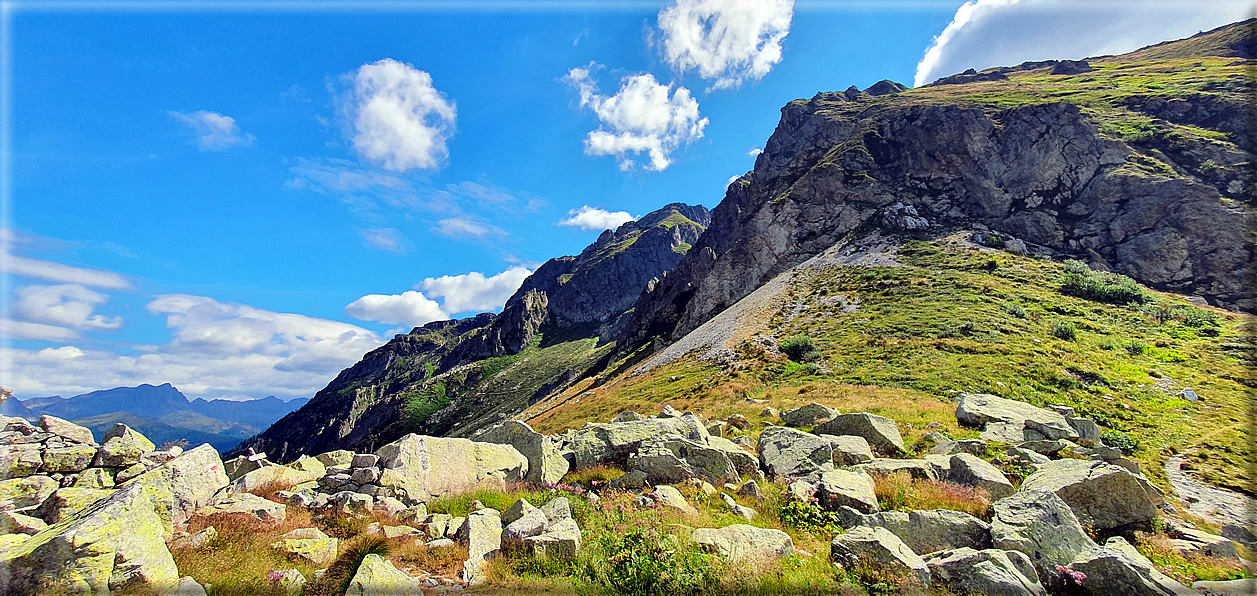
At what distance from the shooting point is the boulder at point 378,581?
6145 mm

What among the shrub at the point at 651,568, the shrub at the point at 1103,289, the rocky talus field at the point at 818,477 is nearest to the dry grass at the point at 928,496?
the rocky talus field at the point at 818,477

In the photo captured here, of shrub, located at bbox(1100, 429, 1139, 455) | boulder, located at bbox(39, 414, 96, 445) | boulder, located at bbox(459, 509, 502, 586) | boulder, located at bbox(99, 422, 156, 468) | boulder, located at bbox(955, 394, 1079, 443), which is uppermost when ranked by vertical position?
boulder, located at bbox(39, 414, 96, 445)

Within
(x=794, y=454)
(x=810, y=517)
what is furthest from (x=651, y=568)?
(x=794, y=454)

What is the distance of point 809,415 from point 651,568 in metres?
14.1

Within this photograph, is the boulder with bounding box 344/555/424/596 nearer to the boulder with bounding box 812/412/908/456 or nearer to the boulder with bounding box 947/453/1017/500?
the boulder with bounding box 947/453/1017/500

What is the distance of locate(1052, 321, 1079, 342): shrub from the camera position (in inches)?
1463

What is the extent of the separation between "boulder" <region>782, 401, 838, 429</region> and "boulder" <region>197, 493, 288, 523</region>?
1742cm

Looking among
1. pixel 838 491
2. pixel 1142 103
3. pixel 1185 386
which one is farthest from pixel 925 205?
pixel 838 491

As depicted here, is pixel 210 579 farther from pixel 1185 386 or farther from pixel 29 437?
pixel 1185 386

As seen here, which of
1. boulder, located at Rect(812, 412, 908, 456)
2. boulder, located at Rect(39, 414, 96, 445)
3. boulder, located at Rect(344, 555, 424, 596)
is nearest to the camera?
boulder, located at Rect(344, 555, 424, 596)

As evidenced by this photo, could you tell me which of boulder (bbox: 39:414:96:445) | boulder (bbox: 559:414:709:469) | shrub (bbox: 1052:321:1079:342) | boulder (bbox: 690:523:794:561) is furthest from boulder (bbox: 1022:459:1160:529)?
shrub (bbox: 1052:321:1079:342)

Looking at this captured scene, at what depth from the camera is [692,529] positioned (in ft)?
27.5

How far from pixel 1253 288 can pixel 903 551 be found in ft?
257

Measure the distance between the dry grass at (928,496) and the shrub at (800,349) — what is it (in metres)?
33.7
